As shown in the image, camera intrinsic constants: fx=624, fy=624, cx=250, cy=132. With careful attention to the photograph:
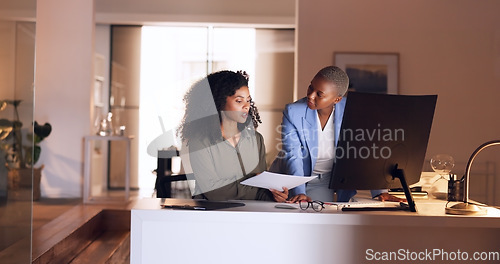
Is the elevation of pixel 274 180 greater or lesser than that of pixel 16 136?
lesser

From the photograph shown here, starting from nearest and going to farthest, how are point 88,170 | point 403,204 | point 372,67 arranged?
point 403,204 → point 372,67 → point 88,170

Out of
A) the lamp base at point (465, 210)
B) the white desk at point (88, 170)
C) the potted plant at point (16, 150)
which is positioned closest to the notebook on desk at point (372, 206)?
the lamp base at point (465, 210)

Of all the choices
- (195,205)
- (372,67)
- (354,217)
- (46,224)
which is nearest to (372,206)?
(354,217)

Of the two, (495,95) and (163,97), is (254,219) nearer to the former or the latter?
(495,95)

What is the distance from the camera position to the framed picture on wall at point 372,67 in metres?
6.04

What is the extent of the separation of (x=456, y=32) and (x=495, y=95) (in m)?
0.71

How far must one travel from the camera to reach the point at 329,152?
112 inches

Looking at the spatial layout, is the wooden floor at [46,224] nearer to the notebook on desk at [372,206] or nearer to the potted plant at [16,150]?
the potted plant at [16,150]

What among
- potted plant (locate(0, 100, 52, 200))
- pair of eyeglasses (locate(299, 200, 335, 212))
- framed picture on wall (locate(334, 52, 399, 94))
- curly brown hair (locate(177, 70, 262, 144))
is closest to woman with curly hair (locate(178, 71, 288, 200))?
curly brown hair (locate(177, 70, 262, 144))

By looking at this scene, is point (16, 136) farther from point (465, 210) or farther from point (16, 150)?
point (465, 210)

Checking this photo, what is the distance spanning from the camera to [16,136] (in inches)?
111

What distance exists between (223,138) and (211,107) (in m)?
0.16

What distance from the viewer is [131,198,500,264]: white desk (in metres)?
2.00

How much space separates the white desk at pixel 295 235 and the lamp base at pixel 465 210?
0.06m
